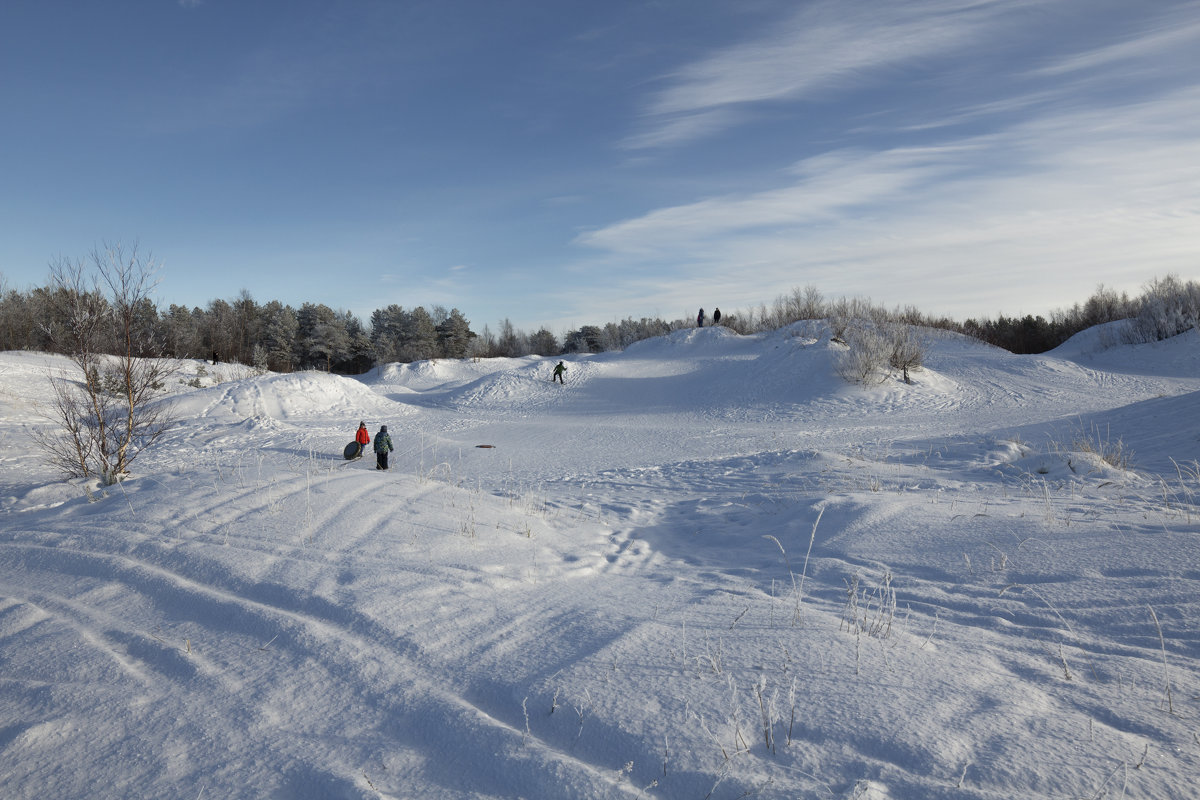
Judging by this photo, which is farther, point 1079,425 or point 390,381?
point 390,381

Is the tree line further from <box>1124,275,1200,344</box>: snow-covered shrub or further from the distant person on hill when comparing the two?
the distant person on hill

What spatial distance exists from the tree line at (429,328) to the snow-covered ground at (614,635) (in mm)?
17280

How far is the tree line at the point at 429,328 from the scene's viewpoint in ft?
87.6

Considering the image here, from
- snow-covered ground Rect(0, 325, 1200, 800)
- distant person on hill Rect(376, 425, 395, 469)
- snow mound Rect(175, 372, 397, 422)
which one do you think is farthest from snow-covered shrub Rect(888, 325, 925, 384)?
snow mound Rect(175, 372, 397, 422)

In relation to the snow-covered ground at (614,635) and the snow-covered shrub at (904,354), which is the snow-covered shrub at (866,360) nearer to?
the snow-covered shrub at (904,354)

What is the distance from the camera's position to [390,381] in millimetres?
35562

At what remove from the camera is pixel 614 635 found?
340cm

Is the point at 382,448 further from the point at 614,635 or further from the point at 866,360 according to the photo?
the point at 866,360

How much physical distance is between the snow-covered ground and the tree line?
17.3m

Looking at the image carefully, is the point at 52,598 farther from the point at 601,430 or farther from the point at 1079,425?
the point at 1079,425

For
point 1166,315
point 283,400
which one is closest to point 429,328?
point 283,400

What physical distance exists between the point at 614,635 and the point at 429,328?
Result: 49.1m

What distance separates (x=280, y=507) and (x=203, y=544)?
947 mm

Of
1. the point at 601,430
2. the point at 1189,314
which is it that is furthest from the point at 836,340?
the point at 1189,314
